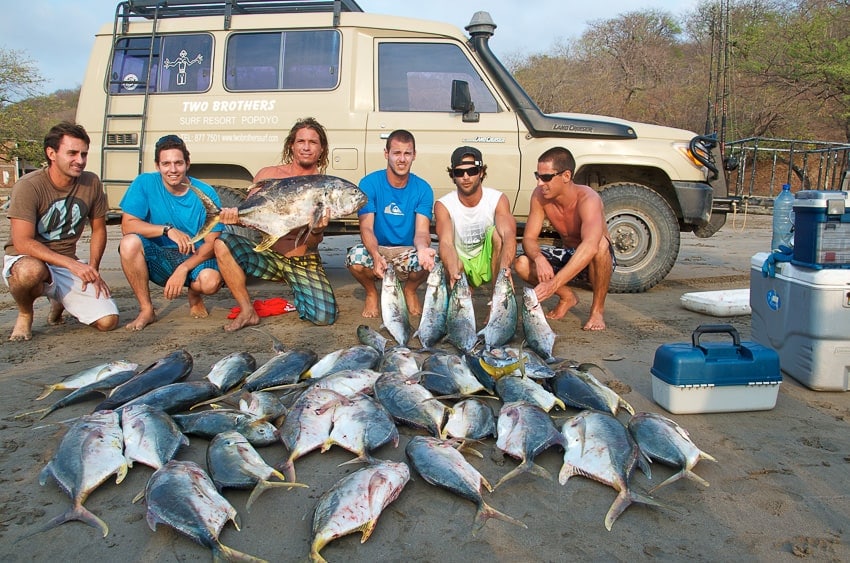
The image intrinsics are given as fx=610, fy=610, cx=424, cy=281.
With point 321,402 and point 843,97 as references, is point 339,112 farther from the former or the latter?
point 843,97

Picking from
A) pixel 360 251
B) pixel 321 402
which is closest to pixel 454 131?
pixel 360 251

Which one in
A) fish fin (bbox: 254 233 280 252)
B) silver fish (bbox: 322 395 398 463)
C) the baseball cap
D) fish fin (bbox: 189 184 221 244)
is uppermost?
the baseball cap

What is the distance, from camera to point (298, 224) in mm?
4750

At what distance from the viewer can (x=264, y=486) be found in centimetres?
249

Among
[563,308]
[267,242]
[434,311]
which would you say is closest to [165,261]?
[267,242]

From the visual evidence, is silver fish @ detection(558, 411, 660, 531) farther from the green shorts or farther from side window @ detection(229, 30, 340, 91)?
side window @ detection(229, 30, 340, 91)

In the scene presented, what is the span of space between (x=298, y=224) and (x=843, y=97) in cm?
2266

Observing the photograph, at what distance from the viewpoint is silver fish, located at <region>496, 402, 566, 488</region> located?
266cm

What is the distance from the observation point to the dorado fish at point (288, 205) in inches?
185

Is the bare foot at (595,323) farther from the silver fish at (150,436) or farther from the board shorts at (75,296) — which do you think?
the board shorts at (75,296)

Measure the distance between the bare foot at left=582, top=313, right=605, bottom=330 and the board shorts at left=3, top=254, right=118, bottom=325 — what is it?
3.94 metres

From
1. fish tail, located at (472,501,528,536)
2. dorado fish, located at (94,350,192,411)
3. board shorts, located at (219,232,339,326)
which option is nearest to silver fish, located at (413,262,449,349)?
board shorts, located at (219,232,339,326)

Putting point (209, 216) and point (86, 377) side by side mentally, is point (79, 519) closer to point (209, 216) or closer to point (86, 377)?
point (86, 377)

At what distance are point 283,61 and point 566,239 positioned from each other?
347cm
